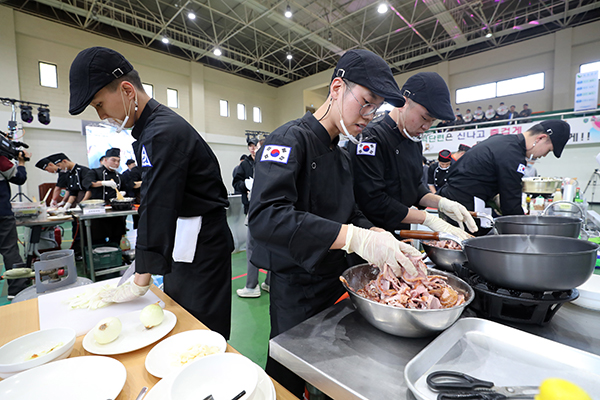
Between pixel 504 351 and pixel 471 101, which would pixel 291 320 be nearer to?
pixel 504 351

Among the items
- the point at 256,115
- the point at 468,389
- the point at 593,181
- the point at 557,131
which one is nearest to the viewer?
the point at 468,389

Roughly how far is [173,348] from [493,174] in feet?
8.99

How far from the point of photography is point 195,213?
1376mm

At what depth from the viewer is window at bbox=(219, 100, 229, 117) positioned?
13877 mm

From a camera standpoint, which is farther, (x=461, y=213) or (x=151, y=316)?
(x=461, y=213)

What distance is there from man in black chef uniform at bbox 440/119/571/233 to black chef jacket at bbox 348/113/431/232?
85 centimetres

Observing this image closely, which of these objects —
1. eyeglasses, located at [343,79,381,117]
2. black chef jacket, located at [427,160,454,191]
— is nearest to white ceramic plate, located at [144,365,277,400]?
eyeglasses, located at [343,79,381,117]

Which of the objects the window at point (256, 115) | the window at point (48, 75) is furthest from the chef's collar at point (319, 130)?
the window at point (256, 115)

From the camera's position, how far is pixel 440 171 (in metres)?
6.66

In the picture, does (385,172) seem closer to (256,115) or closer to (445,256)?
(445,256)

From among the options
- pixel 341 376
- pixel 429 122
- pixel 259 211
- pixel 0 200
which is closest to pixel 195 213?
pixel 259 211

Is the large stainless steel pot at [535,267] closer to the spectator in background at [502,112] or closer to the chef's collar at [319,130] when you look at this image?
the chef's collar at [319,130]

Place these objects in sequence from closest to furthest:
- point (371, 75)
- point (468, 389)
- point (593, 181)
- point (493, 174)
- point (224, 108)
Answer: point (468, 389) < point (371, 75) < point (493, 174) < point (593, 181) < point (224, 108)

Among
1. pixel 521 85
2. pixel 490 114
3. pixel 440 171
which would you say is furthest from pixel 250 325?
pixel 521 85
